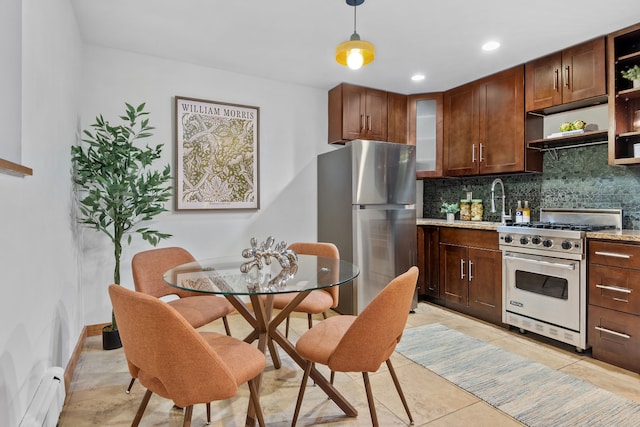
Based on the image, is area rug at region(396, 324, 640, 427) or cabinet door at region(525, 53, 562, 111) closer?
area rug at region(396, 324, 640, 427)

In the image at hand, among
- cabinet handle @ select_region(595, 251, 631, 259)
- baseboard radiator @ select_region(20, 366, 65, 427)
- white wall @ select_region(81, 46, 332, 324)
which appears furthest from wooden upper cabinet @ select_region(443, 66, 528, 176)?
baseboard radiator @ select_region(20, 366, 65, 427)

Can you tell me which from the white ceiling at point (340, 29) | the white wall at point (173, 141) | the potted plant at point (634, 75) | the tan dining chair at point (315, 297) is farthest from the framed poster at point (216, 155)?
the potted plant at point (634, 75)

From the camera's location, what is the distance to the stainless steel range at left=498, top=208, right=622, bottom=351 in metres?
2.71

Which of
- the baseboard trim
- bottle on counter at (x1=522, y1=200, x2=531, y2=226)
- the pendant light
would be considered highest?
the pendant light

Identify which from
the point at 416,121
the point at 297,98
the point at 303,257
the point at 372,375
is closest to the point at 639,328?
the point at 372,375

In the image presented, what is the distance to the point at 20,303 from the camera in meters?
1.41

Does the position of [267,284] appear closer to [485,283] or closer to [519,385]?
[519,385]

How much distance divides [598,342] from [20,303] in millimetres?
3521

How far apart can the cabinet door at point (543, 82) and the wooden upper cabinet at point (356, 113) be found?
4.85 ft

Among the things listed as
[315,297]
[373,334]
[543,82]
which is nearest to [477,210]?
[543,82]

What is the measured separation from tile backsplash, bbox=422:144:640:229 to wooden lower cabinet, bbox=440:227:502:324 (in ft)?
2.25

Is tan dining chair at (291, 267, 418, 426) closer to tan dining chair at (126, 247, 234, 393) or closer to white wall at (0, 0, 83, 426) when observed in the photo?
tan dining chair at (126, 247, 234, 393)

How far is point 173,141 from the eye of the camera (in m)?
3.39

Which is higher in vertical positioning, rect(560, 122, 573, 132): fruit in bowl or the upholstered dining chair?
rect(560, 122, 573, 132): fruit in bowl
